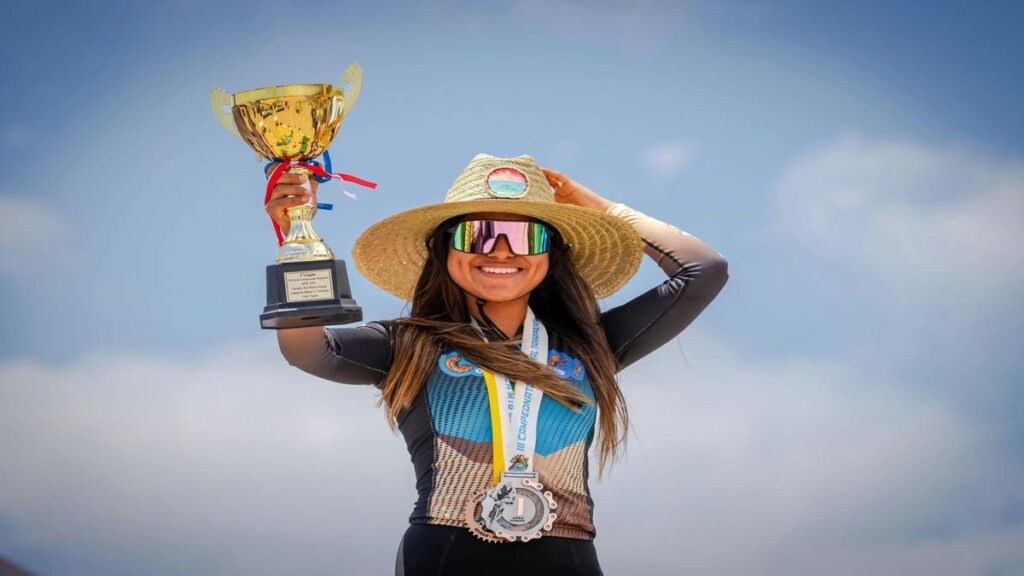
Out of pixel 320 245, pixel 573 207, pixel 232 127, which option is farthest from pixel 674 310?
pixel 232 127

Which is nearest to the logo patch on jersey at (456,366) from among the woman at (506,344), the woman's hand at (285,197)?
the woman at (506,344)

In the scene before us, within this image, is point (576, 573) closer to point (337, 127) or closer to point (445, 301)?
point (445, 301)

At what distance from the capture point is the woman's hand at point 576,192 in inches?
151

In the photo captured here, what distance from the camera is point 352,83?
3701 millimetres

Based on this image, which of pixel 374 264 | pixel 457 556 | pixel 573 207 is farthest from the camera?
pixel 374 264

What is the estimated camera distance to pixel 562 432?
11.2 ft

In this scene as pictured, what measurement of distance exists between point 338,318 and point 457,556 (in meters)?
0.62

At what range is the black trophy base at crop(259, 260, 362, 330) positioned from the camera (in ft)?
10.7

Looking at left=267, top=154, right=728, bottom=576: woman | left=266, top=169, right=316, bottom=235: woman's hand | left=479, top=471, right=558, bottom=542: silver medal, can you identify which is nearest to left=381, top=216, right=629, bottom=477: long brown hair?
left=267, top=154, right=728, bottom=576: woman

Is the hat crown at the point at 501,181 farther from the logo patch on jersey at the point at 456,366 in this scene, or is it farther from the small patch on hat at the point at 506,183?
the logo patch on jersey at the point at 456,366

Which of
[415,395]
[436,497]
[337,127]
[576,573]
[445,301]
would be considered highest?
[337,127]

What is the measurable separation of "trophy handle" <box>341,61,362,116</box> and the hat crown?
34 cm

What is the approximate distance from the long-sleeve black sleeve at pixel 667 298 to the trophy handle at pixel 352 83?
2.68 feet

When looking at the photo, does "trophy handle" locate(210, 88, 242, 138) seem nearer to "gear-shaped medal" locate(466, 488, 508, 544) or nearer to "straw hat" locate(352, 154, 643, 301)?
"straw hat" locate(352, 154, 643, 301)
